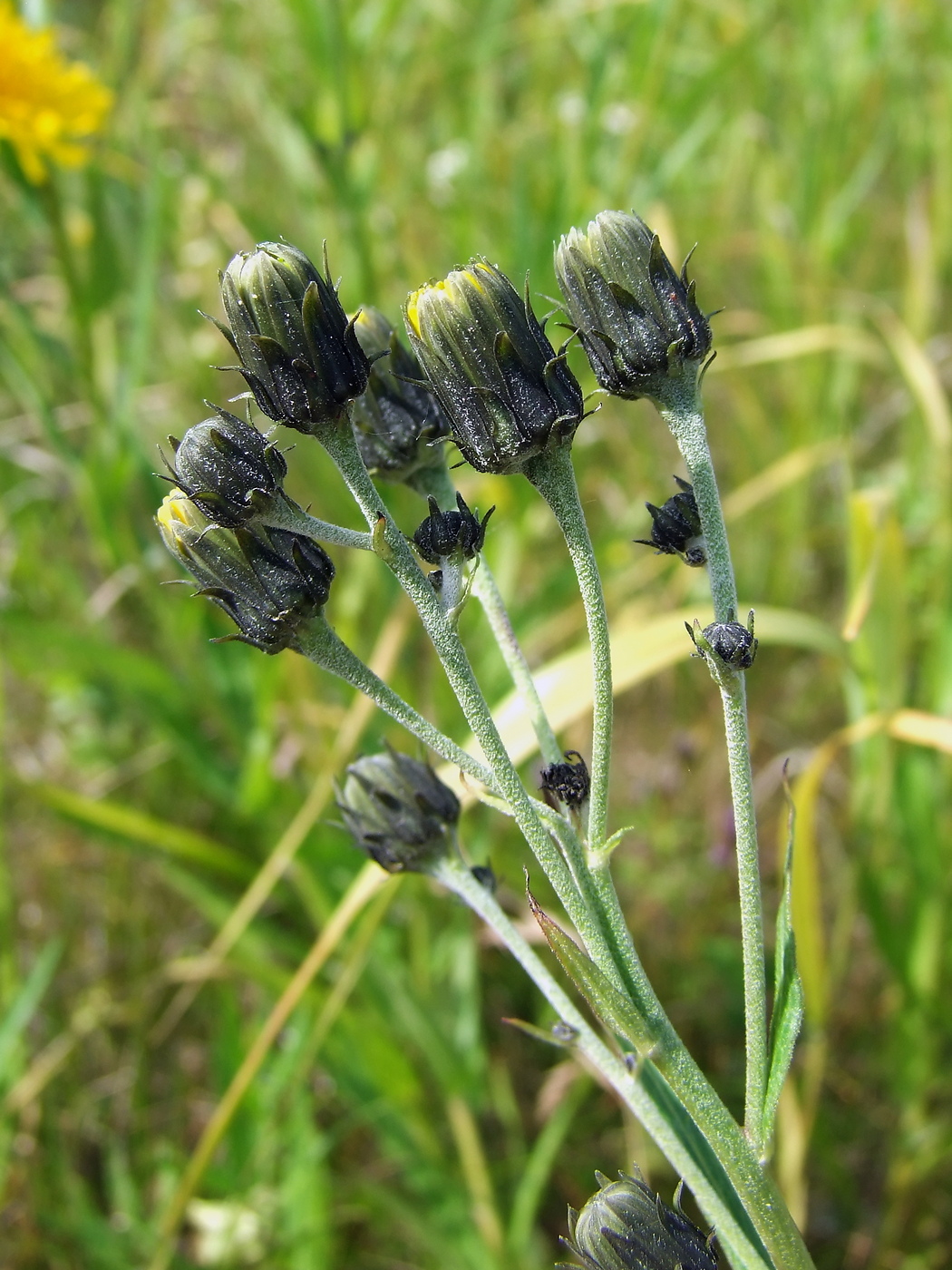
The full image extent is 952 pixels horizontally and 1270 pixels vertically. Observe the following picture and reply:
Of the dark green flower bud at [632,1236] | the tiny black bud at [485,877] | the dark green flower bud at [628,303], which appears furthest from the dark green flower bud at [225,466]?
the dark green flower bud at [632,1236]

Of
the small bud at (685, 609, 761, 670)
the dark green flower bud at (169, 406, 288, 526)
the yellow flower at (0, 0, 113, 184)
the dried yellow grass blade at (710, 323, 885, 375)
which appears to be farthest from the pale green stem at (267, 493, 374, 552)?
the dried yellow grass blade at (710, 323, 885, 375)

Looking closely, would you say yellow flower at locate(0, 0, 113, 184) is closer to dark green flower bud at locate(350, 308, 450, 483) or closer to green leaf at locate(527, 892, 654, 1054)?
dark green flower bud at locate(350, 308, 450, 483)

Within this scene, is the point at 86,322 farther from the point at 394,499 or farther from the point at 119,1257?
the point at 119,1257

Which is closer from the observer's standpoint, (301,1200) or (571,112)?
(301,1200)

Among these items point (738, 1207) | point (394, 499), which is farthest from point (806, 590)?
point (738, 1207)

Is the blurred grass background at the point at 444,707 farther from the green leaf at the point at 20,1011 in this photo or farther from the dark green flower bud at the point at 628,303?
the dark green flower bud at the point at 628,303

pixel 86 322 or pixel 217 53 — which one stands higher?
pixel 217 53
